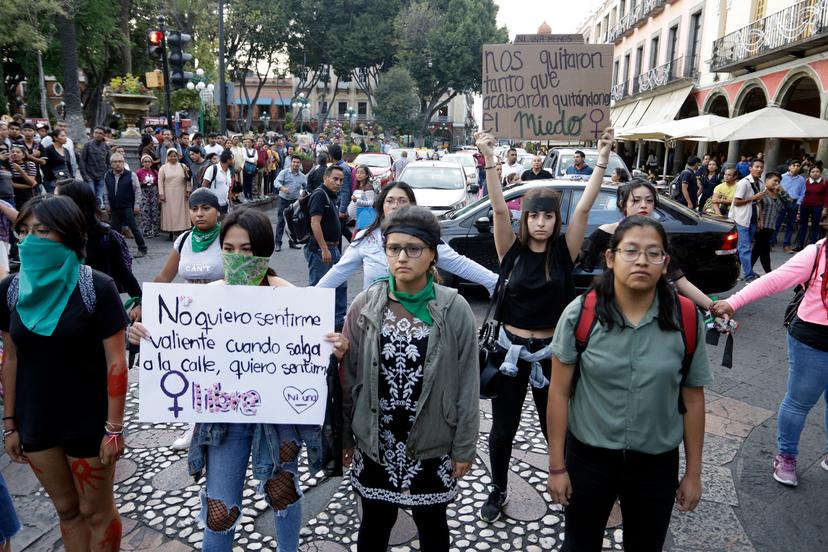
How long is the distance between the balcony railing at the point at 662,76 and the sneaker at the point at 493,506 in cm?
2079

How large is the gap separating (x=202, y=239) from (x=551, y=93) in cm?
279

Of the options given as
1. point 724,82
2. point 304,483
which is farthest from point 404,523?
point 724,82

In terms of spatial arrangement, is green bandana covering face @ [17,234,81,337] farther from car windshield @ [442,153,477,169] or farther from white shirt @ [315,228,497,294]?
car windshield @ [442,153,477,169]

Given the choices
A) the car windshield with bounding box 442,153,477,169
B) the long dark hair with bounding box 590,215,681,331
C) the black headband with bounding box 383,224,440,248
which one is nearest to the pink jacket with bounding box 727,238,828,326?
the long dark hair with bounding box 590,215,681,331

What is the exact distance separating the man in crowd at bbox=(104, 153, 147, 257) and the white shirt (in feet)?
23.4

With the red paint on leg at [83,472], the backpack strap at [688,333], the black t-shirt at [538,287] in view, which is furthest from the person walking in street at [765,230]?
the red paint on leg at [83,472]

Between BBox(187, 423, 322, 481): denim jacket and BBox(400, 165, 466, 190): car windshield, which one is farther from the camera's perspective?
BBox(400, 165, 466, 190): car windshield

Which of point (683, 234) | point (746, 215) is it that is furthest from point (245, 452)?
point (746, 215)

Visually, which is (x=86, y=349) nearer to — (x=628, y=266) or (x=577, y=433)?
(x=577, y=433)

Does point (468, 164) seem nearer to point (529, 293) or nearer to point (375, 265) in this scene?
point (375, 265)

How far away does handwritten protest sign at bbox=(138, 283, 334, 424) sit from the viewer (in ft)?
8.09

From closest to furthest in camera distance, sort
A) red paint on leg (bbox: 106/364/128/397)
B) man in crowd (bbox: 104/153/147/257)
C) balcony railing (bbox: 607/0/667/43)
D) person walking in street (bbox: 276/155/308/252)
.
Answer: red paint on leg (bbox: 106/364/128/397) < man in crowd (bbox: 104/153/147/257) < person walking in street (bbox: 276/155/308/252) < balcony railing (bbox: 607/0/667/43)

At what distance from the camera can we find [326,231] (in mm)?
6348

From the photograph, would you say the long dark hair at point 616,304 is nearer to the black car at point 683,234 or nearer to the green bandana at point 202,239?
the green bandana at point 202,239
